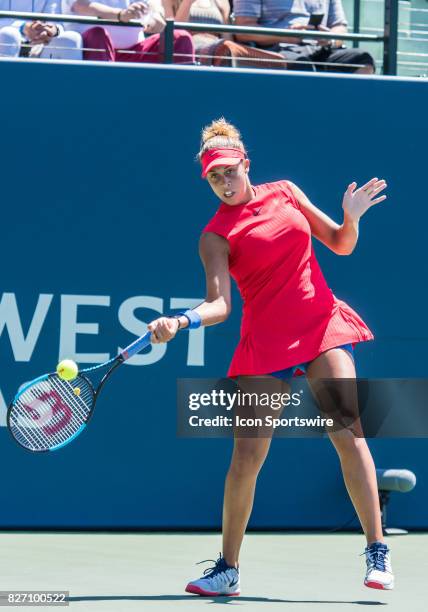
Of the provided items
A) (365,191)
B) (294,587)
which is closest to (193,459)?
(294,587)

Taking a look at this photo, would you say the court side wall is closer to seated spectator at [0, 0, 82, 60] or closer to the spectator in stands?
seated spectator at [0, 0, 82, 60]

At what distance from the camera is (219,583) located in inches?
173

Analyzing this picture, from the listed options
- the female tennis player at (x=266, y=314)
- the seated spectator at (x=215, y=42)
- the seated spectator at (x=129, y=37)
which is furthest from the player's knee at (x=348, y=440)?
the seated spectator at (x=129, y=37)

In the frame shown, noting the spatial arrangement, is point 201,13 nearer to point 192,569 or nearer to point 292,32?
point 292,32

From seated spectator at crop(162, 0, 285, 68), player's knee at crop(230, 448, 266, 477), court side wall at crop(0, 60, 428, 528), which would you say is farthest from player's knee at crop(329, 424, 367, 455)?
seated spectator at crop(162, 0, 285, 68)

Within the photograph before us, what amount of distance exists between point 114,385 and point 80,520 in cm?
68

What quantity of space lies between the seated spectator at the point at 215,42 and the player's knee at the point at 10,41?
0.91m

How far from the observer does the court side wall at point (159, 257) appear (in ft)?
19.1

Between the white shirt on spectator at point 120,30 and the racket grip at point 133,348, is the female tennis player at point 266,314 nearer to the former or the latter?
the racket grip at point 133,348

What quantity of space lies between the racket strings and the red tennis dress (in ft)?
2.01

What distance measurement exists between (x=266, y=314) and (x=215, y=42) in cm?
256

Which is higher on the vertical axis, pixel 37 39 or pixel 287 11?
pixel 287 11

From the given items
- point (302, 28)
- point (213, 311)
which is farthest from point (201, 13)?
point (213, 311)

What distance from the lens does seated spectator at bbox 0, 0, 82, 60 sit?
607cm
